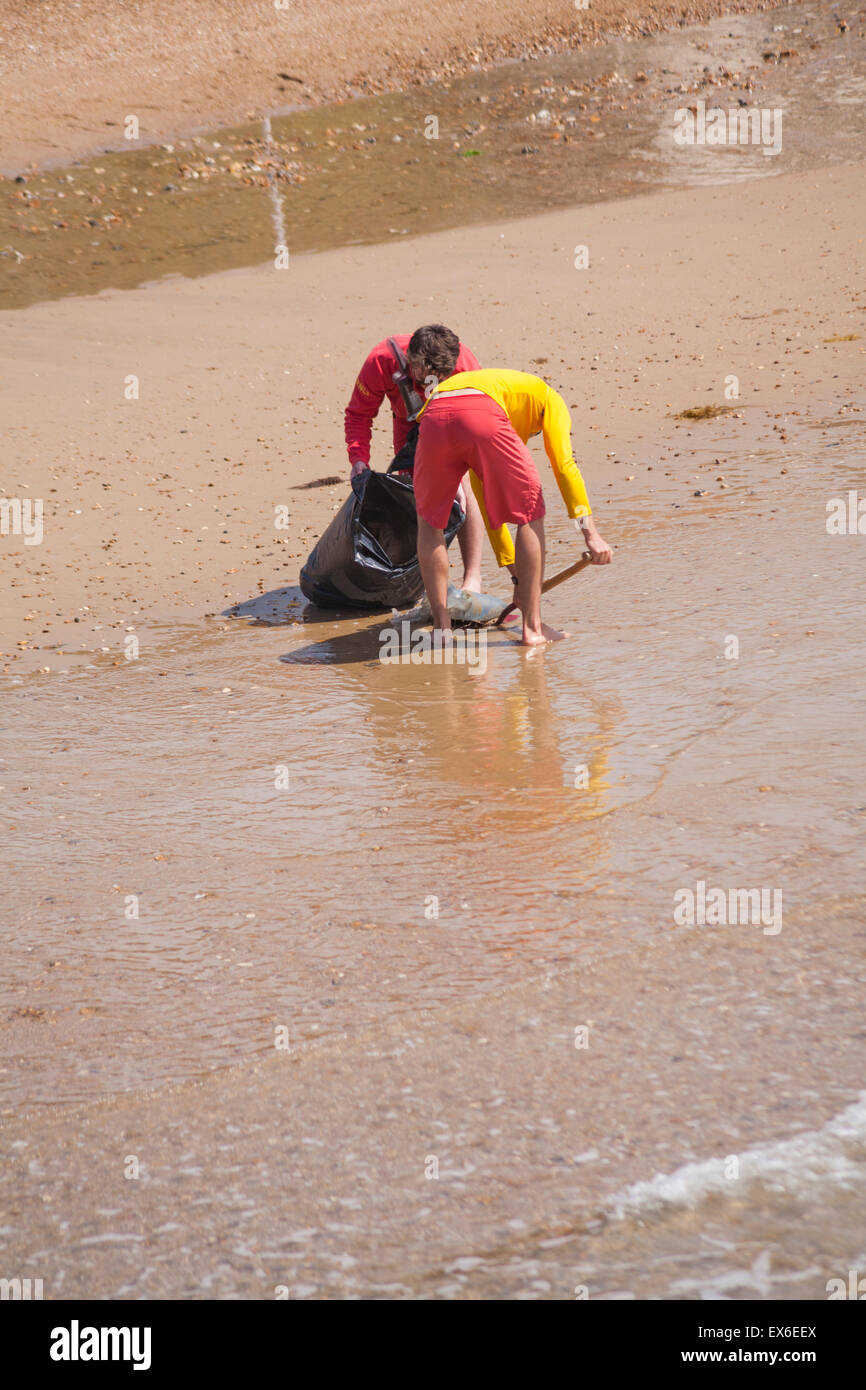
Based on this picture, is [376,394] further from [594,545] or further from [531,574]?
[594,545]

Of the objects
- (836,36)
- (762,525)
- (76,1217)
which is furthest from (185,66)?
(76,1217)

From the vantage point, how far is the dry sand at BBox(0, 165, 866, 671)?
656cm

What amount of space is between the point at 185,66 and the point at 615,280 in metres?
11.4

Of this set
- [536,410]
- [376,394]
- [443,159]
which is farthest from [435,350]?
[443,159]

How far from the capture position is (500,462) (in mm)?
4824

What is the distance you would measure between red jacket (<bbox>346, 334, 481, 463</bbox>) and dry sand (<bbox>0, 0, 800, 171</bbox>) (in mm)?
12815

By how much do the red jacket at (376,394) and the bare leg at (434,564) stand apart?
582mm

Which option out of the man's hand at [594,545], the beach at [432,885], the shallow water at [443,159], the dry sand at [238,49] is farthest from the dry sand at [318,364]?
the dry sand at [238,49]

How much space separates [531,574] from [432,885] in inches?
77.4

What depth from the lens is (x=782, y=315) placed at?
9.37m

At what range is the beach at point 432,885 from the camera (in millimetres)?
2271

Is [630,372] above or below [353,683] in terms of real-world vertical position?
above

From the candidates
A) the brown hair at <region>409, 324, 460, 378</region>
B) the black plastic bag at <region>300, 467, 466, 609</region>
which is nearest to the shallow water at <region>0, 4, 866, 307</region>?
the black plastic bag at <region>300, 467, 466, 609</region>
